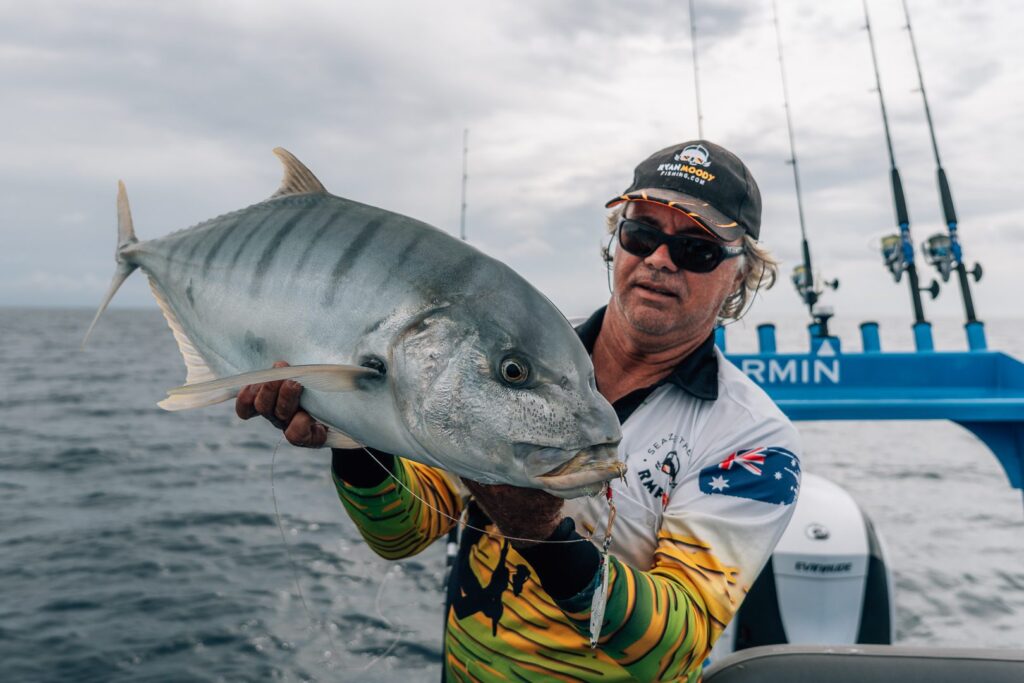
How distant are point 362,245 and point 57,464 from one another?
1234 centimetres

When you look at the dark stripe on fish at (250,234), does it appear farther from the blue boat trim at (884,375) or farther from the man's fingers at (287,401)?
the blue boat trim at (884,375)

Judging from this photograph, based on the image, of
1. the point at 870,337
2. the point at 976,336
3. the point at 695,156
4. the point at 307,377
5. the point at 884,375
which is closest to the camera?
the point at 307,377

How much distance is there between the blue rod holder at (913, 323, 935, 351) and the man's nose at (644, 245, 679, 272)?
4.19 metres

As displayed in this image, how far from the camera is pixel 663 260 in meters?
2.32

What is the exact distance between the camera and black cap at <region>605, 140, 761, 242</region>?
90.7 inches

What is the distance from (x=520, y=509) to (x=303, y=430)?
50cm

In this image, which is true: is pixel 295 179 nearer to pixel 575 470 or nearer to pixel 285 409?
pixel 285 409

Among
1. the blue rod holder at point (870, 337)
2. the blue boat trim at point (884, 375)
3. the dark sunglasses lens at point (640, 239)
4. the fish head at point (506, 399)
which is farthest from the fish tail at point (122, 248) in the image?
the blue rod holder at point (870, 337)

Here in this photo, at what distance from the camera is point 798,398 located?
16.9ft

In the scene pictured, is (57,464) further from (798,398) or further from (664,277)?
(664,277)

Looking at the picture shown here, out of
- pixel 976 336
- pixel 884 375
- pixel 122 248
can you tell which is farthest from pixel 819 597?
pixel 122 248

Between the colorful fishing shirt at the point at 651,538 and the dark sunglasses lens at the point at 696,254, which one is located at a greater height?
the dark sunglasses lens at the point at 696,254

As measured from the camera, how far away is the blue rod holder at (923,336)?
18.6 ft

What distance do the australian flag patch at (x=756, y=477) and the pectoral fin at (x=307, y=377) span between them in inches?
43.5
